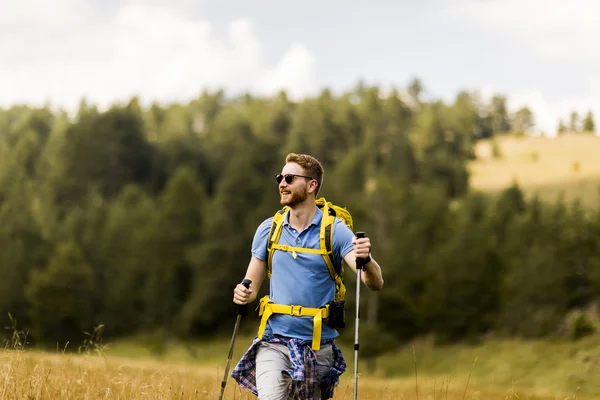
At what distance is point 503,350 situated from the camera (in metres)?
47.7

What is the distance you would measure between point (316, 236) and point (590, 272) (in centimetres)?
4770

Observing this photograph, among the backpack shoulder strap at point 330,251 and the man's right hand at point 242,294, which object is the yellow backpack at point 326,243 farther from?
the man's right hand at point 242,294

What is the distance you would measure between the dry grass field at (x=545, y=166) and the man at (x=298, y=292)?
87832 mm

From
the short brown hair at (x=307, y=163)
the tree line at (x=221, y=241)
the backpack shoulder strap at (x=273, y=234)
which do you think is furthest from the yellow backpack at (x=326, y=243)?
the tree line at (x=221, y=241)

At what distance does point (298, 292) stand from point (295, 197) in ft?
2.37

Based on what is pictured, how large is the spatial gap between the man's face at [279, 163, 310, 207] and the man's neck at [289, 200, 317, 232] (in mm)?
46

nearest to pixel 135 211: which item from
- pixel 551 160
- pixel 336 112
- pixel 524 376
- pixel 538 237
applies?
pixel 538 237

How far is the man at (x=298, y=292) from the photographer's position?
18.3 feet

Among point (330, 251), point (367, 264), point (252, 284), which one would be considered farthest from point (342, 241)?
point (252, 284)

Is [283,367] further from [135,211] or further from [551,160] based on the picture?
[551,160]

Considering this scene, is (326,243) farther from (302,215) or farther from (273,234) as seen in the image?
(273,234)

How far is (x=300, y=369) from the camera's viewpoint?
5.54 m

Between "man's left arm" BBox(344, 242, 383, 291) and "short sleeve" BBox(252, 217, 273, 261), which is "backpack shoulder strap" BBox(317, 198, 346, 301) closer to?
"man's left arm" BBox(344, 242, 383, 291)

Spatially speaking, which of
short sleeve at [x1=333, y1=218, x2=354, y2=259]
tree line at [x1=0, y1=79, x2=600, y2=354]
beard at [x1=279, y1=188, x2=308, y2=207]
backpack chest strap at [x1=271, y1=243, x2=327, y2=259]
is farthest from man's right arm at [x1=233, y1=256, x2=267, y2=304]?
tree line at [x1=0, y1=79, x2=600, y2=354]
